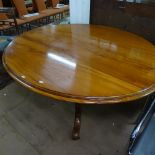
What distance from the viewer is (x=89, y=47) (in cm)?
133

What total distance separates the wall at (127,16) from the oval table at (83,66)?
23 centimetres

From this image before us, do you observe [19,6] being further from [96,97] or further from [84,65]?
[96,97]

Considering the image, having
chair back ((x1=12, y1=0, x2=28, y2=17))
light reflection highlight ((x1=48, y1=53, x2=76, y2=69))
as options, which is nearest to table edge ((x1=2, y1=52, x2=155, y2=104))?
light reflection highlight ((x1=48, y1=53, x2=76, y2=69))

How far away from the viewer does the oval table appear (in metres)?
0.89

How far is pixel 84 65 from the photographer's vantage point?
1097 millimetres

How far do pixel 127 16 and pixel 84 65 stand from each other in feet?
3.10

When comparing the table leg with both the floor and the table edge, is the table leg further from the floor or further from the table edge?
the table edge

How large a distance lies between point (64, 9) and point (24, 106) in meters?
2.95

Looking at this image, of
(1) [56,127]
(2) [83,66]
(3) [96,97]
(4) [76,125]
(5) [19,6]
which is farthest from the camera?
(5) [19,6]

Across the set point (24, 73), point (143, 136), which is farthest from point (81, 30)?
point (143, 136)

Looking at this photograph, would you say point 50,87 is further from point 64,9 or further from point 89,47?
point 64,9

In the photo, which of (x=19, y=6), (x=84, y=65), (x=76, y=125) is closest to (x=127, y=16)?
(x=84, y=65)

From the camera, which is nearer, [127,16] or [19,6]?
[127,16]

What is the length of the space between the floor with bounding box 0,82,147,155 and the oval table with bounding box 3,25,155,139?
0.45 feet
